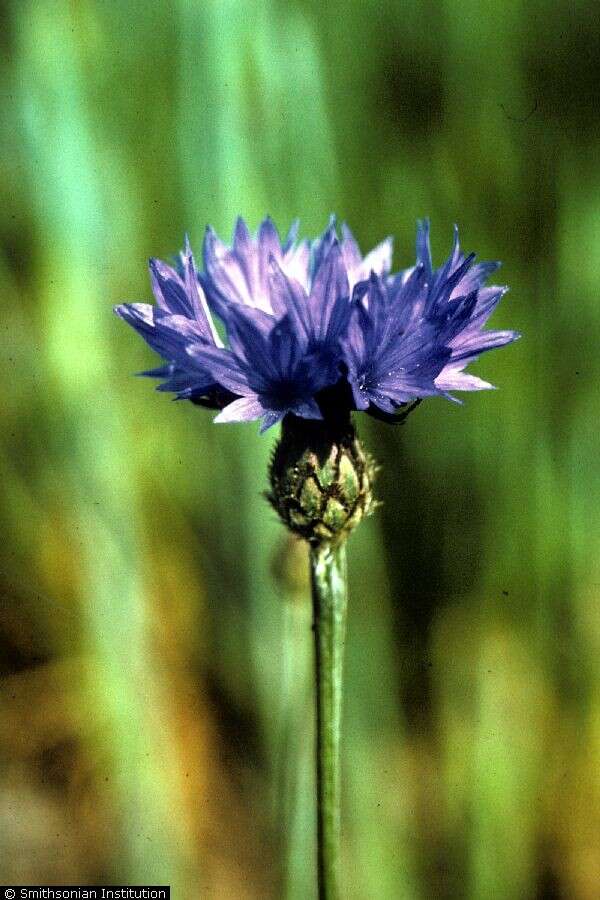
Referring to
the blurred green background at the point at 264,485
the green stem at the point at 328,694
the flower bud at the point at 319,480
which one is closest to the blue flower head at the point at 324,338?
the flower bud at the point at 319,480

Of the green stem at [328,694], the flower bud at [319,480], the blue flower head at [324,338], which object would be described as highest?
the blue flower head at [324,338]

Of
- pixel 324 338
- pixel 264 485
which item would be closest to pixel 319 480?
pixel 324 338

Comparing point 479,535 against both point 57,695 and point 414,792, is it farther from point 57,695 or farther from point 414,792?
point 57,695

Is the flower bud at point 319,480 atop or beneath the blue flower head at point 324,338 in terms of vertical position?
beneath

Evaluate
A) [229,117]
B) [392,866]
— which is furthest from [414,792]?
[229,117]

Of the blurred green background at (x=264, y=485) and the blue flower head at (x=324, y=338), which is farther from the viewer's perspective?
the blurred green background at (x=264, y=485)

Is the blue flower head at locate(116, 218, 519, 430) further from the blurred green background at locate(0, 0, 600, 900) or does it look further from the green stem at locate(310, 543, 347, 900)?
the blurred green background at locate(0, 0, 600, 900)

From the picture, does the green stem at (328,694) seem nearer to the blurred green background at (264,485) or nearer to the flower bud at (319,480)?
the flower bud at (319,480)
